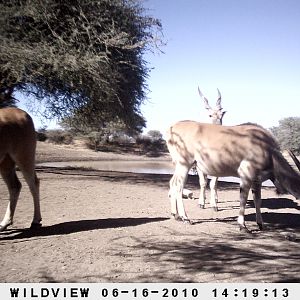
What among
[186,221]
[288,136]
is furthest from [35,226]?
[288,136]

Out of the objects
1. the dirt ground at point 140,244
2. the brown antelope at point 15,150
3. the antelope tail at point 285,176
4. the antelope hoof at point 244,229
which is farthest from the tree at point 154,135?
the brown antelope at point 15,150

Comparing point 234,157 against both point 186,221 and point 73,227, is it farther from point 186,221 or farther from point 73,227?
point 73,227

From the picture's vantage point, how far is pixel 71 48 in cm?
1185

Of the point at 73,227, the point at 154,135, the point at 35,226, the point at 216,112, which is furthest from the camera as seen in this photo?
the point at 154,135

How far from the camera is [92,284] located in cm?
372

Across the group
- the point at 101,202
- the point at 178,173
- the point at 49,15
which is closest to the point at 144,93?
the point at 49,15

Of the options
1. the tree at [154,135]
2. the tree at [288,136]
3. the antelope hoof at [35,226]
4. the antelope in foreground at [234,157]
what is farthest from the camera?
the tree at [154,135]

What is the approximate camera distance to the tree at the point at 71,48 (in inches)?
439

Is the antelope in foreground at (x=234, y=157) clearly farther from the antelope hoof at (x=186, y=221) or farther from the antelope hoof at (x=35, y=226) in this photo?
the antelope hoof at (x=35, y=226)

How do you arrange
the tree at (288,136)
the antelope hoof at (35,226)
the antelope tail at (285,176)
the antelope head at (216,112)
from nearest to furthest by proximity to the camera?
the antelope hoof at (35,226), the antelope tail at (285,176), the antelope head at (216,112), the tree at (288,136)

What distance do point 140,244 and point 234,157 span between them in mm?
2486

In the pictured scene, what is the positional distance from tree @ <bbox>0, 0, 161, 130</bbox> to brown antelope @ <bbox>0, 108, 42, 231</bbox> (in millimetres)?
5643

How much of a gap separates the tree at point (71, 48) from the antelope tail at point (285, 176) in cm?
685

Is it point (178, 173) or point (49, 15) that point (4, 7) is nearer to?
point (49, 15)
